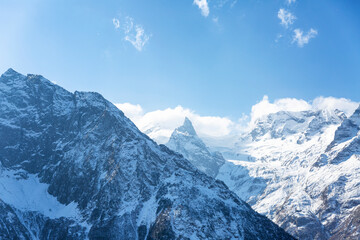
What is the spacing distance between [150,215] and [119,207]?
19.6m

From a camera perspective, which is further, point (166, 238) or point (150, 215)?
point (150, 215)

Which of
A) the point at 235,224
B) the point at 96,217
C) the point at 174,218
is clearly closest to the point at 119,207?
the point at 96,217

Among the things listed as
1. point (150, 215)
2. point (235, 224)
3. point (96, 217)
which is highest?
point (235, 224)

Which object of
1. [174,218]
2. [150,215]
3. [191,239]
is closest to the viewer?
[191,239]

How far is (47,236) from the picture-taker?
19912cm

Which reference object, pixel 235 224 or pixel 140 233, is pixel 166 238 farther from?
pixel 235 224

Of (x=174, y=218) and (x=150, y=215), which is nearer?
(x=174, y=218)

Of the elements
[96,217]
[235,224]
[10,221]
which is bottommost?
[10,221]

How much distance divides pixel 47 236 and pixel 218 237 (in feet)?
329

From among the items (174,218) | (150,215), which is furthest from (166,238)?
(150,215)

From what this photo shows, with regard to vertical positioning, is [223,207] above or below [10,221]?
above

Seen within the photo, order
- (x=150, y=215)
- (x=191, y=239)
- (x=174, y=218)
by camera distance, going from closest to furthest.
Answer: (x=191, y=239)
(x=174, y=218)
(x=150, y=215)

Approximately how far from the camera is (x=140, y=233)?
610 ft

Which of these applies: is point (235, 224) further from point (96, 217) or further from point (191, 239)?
point (96, 217)
